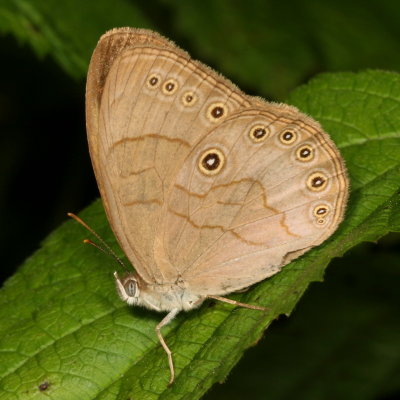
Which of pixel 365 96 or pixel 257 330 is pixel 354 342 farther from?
pixel 257 330

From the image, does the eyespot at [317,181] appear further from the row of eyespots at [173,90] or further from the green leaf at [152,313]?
the row of eyespots at [173,90]

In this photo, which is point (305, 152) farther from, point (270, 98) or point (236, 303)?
point (270, 98)

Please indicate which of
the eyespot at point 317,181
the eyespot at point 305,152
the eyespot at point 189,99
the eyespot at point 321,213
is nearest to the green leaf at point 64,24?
the eyespot at point 189,99

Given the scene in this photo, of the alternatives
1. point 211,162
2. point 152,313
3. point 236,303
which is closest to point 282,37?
point 211,162

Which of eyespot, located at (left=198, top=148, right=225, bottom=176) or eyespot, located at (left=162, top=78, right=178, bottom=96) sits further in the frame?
eyespot, located at (left=198, top=148, right=225, bottom=176)

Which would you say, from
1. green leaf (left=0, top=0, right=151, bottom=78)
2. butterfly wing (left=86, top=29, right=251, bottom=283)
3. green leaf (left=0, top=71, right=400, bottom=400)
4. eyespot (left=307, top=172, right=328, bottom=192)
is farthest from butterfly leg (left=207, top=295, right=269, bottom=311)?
green leaf (left=0, top=0, right=151, bottom=78)

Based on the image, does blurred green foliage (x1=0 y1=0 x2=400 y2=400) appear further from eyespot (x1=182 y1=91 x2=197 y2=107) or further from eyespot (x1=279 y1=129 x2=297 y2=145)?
eyespot (x1=182 y1=91 x2=197 y2=107)

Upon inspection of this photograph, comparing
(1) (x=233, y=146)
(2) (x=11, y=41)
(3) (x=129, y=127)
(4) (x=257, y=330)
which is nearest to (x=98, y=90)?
(3) (x=129, y=127)
